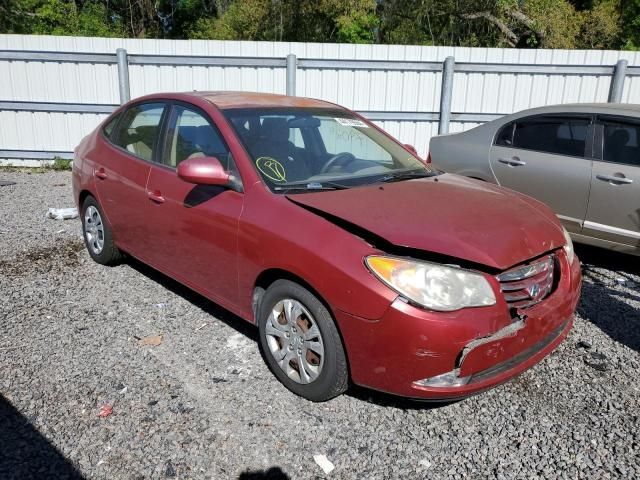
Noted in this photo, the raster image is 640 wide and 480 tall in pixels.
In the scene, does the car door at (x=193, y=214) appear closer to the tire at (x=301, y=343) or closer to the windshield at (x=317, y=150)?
the windshield at (x=317, y=150)

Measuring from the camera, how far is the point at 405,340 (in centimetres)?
259

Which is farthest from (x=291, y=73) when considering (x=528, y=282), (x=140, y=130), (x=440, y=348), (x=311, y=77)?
(x=440, y=348)

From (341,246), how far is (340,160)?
4.01 ft

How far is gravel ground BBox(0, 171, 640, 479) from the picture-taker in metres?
2.68

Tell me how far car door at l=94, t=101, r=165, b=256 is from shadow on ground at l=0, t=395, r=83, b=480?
1.75 m

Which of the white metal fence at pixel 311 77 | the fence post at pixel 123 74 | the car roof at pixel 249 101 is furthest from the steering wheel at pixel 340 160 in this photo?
the fence post at pixel 123 74

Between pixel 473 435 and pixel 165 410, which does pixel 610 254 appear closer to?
pixel 473 435

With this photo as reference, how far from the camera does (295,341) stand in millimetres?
3109

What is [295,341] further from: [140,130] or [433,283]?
[140,130]

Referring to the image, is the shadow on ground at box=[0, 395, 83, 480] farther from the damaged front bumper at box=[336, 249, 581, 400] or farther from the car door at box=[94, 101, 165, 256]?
the car door at box=[94, 101, 165, 256]

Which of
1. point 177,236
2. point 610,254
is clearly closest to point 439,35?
point 610,254

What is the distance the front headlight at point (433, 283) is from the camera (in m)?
2.62

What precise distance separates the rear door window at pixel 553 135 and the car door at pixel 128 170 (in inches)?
142

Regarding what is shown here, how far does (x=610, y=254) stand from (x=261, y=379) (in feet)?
14.3
